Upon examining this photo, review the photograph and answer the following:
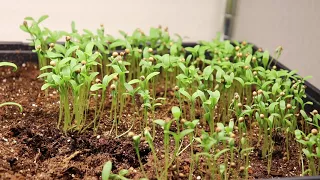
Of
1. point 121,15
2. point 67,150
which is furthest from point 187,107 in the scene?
point 121,15

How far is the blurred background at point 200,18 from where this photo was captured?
1833mm

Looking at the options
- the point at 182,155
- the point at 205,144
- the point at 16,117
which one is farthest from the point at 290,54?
the point at 16,117

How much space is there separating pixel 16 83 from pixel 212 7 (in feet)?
2.99

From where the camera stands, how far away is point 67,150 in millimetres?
1244

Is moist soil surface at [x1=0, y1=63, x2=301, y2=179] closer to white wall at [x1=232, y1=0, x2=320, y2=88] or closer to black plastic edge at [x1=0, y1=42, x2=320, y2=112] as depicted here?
black plastic edge at [x1=0, y1=42, x2=320, y2=112]

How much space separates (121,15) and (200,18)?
0.36 m

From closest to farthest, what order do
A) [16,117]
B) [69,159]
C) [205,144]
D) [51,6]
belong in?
[205,144], [69,159], [16,117], [51,6]

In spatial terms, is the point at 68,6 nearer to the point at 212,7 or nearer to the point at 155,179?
the point at 212,7

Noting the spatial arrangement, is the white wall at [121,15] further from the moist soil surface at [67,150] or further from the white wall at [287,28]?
the moist soil surface at [67,150]

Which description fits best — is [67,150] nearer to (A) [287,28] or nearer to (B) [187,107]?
(B) [187,107]

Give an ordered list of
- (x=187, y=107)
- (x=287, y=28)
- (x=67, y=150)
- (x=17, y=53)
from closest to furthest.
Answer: (x=67, y=150) → (x=187, y=107) → (x=17, y=53) → (x=287, y=28)

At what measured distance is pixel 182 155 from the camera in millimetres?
1271

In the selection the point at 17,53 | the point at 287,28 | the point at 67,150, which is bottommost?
the point at 67,150

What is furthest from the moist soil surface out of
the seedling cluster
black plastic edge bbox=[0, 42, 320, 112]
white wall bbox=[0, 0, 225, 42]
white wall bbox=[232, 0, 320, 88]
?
white wall bbox=[232, 0, 320, 88]
